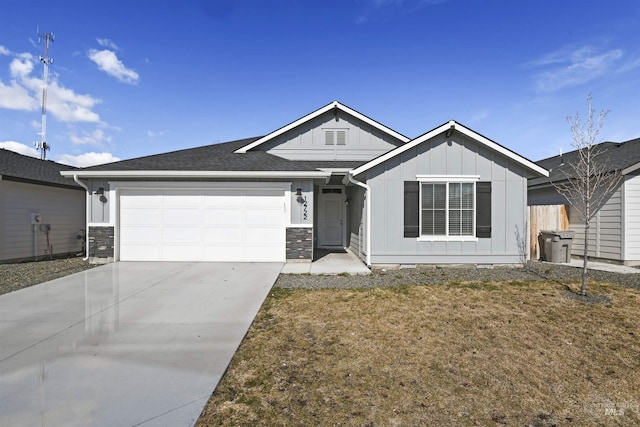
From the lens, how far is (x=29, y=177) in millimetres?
9578

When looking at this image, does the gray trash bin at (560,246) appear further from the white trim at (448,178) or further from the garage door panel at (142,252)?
the garage door panel at (142,252)

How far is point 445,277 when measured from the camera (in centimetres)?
733

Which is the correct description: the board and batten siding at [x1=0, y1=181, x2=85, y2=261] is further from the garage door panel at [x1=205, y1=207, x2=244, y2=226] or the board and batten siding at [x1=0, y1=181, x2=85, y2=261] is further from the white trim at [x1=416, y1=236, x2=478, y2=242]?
the white trim at [x1=416, y1=236, x2=478, y2=242]

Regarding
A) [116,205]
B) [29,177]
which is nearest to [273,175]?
[116,205]

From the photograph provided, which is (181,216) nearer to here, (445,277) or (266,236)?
(266,236)

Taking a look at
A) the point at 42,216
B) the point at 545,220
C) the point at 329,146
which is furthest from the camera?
the point at 329,146

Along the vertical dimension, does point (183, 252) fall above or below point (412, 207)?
below

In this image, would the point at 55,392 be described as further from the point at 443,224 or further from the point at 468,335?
the point at 443,224

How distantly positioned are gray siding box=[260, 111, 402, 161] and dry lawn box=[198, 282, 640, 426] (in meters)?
7.68

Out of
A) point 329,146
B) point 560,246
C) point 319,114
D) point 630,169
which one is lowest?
point 560,246

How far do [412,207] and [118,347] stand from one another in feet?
22.9

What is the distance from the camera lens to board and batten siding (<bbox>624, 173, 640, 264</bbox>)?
8.66 metres

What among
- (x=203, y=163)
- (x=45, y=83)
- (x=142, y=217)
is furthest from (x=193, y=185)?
(x=45, y=83)

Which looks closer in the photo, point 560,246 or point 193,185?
point 193,185
